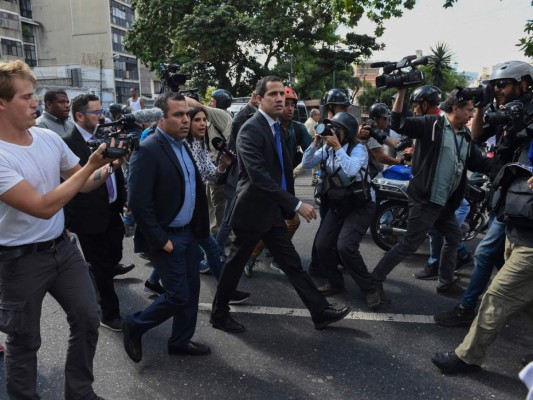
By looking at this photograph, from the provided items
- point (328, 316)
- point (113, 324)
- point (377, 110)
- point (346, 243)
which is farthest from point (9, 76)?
point (377, 110)

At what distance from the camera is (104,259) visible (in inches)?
138

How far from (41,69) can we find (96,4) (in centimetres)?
1276

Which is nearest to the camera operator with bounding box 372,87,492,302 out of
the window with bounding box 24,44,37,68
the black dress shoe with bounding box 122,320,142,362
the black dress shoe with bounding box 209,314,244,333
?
the black dress shoe with bounding box 209,314,244,333

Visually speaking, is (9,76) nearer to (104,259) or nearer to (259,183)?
(259,183)

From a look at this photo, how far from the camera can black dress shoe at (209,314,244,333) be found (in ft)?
11.3

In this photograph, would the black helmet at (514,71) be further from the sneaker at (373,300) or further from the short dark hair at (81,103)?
the short dark hair at (81,103)

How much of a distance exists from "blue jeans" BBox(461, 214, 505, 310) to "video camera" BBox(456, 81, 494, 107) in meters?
0.85

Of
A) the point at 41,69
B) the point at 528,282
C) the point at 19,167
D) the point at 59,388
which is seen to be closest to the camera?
the point at 19,167

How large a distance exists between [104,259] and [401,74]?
8.68 feet

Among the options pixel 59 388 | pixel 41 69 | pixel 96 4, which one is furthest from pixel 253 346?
pixel 96 4

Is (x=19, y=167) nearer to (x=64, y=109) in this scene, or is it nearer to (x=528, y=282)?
(x=64, y=109)

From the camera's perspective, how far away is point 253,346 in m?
3.23

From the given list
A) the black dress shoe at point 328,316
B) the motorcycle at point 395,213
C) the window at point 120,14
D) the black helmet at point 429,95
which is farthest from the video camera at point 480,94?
the window at point 120,14

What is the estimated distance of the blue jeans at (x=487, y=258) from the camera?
10.2 feet
